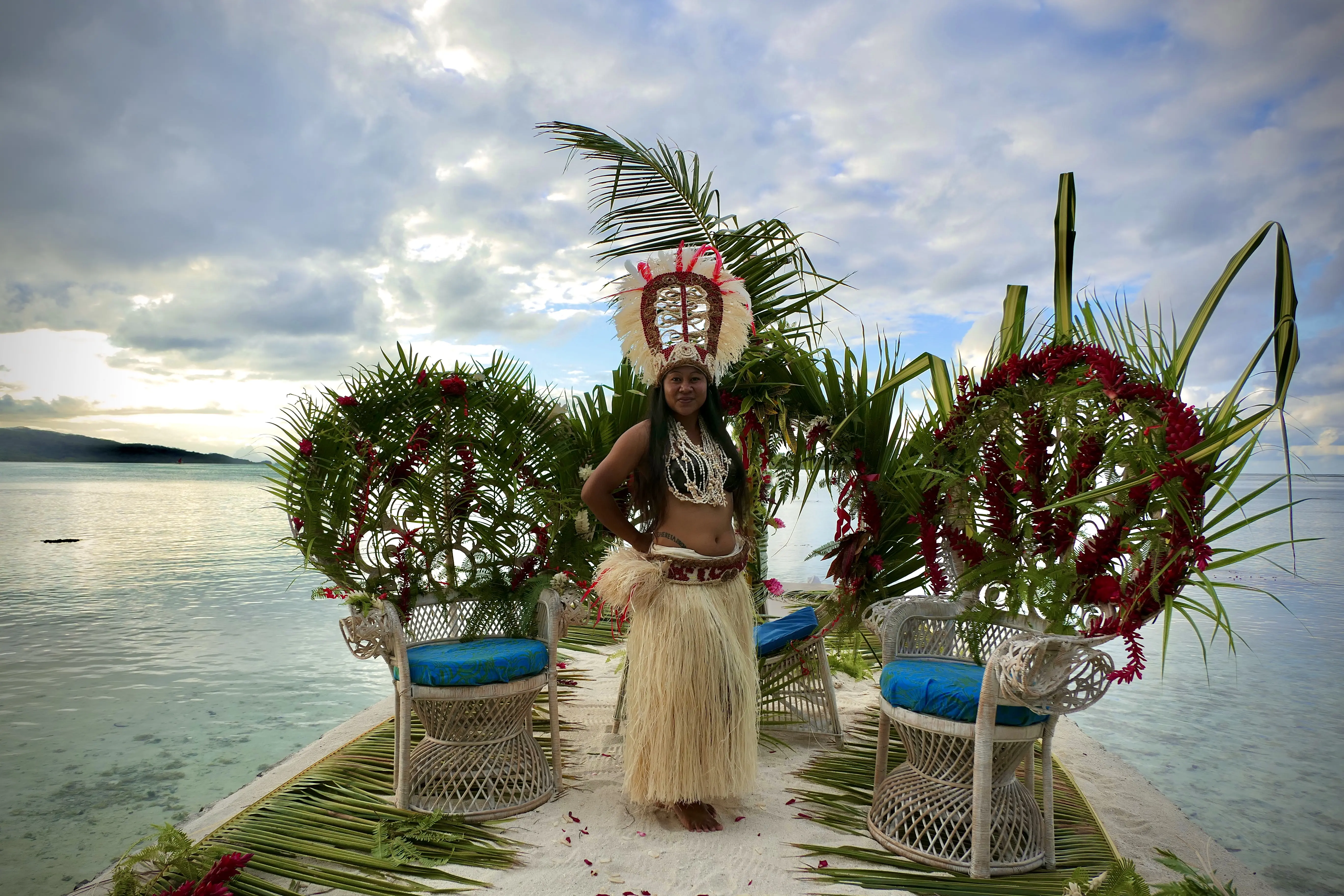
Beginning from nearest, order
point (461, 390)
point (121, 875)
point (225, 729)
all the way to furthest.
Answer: point (121, 875)
point (461, 390)
point (225, 729)

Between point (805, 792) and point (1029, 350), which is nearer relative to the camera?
point (1029, 350)

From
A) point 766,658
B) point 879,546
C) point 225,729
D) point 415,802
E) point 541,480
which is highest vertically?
point 541,480

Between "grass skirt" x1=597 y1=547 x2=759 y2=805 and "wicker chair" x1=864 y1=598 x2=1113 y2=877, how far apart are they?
22.7 inches

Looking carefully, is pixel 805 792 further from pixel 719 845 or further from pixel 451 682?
pixel 451 682

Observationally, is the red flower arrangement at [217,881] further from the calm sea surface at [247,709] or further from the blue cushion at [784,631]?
the blue cushion at [784,631]

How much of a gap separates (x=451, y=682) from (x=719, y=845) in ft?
3.97

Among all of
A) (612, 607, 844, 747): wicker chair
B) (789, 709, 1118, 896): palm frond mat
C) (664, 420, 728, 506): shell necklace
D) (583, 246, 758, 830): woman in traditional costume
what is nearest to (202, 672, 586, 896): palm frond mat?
(583, 246, 758, 830): woman in traditional costume

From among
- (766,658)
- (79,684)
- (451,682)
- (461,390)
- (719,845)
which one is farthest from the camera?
(79,684)

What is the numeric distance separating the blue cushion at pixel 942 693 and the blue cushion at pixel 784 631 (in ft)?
3.33

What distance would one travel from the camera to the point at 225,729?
16.1ft

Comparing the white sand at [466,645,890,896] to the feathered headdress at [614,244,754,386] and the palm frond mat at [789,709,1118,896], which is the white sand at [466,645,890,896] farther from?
the feathered headdress at [614,244,754,386]

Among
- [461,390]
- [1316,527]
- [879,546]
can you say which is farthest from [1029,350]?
[1316,527]

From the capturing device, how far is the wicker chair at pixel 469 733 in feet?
10.3

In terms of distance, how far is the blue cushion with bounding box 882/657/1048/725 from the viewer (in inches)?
102
